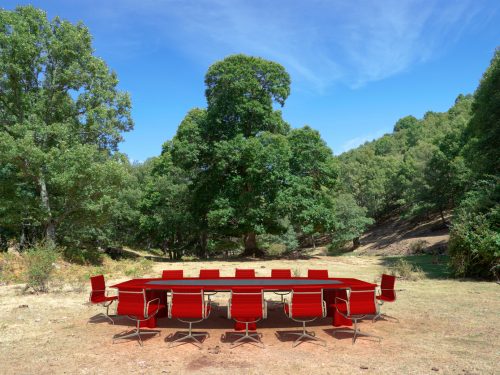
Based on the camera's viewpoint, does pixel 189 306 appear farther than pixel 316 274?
No

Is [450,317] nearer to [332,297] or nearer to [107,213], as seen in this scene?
[332,297]

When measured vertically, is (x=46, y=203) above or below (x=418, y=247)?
above

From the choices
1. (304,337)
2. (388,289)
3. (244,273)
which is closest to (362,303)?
(304,337)

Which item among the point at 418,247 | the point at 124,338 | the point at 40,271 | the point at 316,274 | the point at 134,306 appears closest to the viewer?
the point at 134,306

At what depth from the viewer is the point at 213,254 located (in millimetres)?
46094

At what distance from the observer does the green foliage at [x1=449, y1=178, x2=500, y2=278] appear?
13736 millimetres

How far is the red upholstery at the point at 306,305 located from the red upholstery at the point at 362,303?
623mm

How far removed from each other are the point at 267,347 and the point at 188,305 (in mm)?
1604

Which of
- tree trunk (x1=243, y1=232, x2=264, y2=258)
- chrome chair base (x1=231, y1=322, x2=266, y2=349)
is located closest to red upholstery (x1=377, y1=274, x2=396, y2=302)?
chrome chair base (x1=231, y1=322, x2=266, y2=349)

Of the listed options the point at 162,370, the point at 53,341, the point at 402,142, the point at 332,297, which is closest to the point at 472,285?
the point at 332,297

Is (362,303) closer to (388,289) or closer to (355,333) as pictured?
(355,333)

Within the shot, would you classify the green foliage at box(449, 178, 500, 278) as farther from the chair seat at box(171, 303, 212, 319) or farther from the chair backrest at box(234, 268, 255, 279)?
the chair seat at box(171, 303, 212, 319)

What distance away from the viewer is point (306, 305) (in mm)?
7066

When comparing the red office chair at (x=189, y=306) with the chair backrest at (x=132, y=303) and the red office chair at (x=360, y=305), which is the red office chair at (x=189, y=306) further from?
the red office chair at (x=360, y=305)
